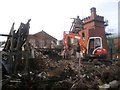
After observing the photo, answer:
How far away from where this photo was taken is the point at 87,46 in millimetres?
18344

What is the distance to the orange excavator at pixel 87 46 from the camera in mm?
17562

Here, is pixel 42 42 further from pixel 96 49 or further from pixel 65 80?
pixel 65 80

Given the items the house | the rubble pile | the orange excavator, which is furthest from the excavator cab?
the house

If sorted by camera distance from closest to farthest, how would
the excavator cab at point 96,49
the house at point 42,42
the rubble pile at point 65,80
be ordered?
the rubble pile at point 65,80 < the excavator cab at point 96,49 < the house at point 42,42

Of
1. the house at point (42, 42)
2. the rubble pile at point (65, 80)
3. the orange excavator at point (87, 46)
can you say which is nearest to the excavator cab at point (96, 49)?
the orange excavator at point (87, 46)

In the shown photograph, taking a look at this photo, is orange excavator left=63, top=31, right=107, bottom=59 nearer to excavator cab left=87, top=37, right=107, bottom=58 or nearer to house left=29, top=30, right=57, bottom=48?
excavator cab left=87, top=37, right=107, bottom=58

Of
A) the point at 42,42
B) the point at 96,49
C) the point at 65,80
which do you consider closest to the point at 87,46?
the point at 96,49

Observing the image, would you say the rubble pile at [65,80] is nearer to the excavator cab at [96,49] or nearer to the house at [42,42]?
the excavator cab at [96,49]

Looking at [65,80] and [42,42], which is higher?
[42,42]

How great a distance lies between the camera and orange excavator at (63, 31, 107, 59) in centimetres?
1756

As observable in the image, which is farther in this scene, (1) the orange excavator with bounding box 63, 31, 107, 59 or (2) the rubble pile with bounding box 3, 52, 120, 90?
(1) the orange excavator with bounding box 63, 31, 107, 59

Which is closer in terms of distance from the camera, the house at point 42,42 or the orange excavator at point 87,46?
the orange excavator at point 87,46

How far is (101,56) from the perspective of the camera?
57.6 ft

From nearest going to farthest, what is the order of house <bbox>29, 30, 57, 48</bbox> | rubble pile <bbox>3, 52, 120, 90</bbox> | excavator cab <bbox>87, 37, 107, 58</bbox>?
rubble pile <bbox>3, 52, 120, 90</bbox>, excavator cab <bbox>87, 37, 107, 58</bbox>, house <bbox>29, 30, 57, 48</bbox>
